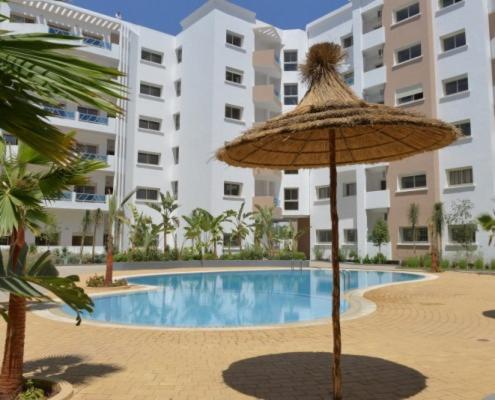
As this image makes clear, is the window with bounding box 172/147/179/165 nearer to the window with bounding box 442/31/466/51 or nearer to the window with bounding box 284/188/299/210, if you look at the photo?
the window with bounding box 284/188/299/210

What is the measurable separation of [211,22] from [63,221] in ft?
67.0

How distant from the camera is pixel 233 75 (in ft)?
129

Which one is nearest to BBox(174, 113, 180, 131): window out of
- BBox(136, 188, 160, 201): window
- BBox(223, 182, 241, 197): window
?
BBox(136, 188, 160, 201): window

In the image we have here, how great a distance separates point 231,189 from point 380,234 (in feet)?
41.0

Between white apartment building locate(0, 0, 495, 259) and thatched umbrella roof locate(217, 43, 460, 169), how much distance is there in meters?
26.9

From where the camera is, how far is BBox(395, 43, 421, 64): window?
3519 centimetres

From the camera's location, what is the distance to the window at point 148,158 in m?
38.7

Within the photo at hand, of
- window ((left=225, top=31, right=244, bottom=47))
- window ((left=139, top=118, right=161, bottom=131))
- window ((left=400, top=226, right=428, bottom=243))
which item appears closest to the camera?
window ((left=400, top=226, right=428, bottom=243))

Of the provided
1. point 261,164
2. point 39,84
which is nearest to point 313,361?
point 261,164

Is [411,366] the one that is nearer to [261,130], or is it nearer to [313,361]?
[313,361]

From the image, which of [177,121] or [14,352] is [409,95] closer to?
[177,121]

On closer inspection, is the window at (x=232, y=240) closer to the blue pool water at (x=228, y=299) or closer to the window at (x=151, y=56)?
the blue pool water at (x=228, y=299)

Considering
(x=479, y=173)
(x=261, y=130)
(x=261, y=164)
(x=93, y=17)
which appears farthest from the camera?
(x=93, y=17)

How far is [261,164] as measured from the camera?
688cm
